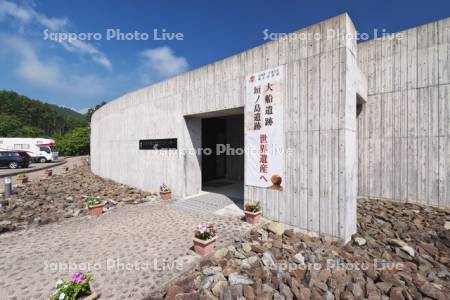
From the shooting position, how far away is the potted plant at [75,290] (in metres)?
2.68

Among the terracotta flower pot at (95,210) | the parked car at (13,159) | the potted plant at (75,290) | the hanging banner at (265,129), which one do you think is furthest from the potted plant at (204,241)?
the parked car at (13,159)

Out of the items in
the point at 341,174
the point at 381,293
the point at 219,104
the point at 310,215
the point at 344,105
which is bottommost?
the point at 381,293

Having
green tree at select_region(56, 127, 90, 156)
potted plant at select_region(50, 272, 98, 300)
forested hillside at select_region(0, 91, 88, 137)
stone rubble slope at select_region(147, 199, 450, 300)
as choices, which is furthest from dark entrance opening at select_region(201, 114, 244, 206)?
forested hillside at select_region(0, 91, 88, 137)

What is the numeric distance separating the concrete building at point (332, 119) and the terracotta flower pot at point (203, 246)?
221cm

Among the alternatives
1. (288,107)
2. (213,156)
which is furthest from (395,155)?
(213,156)

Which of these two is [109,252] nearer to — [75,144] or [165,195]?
[165,195]

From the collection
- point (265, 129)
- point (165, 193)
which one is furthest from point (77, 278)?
point (165, 193)

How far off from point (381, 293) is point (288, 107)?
13.3 ft

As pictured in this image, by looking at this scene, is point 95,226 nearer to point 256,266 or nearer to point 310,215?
point 256,266

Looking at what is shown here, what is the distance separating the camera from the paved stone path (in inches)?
134

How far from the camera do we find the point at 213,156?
37.6 ft

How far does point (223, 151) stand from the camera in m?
11.7

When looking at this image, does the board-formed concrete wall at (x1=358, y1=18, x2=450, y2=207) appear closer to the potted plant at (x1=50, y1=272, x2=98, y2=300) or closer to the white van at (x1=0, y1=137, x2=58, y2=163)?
the potted plant at (x1=50, y1=272, x2=98, y2=300)

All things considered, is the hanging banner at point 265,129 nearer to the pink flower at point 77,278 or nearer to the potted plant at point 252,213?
the potted plant at point 252,213
